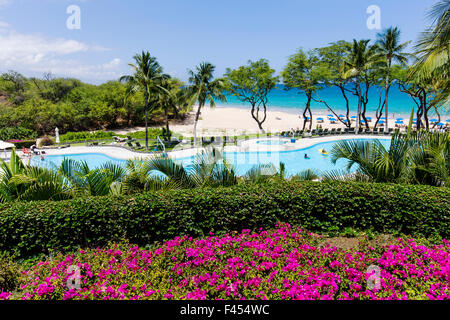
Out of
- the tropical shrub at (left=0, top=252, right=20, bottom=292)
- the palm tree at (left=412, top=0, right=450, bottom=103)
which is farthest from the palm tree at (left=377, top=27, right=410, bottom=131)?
the tropical shrub at (left=0, top=252, right=20, bottom=292)

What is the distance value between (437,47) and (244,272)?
7.74 metres

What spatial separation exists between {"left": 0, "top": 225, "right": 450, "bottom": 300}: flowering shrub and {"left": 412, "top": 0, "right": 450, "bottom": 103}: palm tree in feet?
15.4

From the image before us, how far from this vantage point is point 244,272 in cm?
392

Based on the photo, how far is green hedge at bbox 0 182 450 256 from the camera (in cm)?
498

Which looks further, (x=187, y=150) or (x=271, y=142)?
(x=271, y=142)

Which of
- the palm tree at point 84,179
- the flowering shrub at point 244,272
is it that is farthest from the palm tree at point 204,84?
the flowering shrub at point 244,272

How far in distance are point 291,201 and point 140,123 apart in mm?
37097

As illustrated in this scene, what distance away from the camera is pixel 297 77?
27.5 meters

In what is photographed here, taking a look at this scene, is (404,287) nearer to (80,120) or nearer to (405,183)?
(405,183)

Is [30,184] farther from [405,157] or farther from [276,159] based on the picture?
[276,159]

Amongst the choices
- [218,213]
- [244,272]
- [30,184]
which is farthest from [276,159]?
[244,272]

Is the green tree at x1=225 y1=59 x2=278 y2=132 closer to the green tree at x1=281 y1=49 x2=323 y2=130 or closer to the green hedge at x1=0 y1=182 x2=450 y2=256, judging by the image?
the green tree at x1=281 y1=49 x2=323 y2=130

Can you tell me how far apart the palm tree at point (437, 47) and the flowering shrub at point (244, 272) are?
4.68 m
